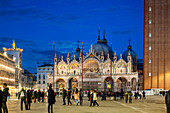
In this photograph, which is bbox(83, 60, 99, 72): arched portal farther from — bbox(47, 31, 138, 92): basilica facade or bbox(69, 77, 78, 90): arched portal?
bbox(69, 77, 78, 90): arched portal

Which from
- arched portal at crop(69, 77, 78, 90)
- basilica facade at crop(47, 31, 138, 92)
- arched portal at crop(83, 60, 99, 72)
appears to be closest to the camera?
basilica facade at crop(47, 31, 138, 92)

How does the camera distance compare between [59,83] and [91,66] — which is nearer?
[91,66]

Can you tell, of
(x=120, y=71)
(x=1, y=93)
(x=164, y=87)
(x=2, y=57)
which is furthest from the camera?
(x=120, y=71)

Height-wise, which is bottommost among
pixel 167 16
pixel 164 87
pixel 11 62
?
Answer: pixel 164 87

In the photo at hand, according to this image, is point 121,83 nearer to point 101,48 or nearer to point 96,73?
point 96,73

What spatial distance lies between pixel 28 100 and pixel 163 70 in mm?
52499

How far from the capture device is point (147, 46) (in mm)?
73812

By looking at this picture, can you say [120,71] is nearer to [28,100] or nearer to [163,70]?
[163,70]

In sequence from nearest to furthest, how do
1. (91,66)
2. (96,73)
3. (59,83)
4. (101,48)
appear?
1. (96,73)
2. (91,66)
3. (59,83)
4. (101,48)

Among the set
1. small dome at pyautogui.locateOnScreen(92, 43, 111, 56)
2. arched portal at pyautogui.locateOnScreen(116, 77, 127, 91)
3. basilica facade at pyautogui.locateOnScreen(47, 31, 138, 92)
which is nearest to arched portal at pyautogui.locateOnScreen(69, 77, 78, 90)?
basilica facade at pyautogui.locateOnScreen(47, 31, 138, 92)

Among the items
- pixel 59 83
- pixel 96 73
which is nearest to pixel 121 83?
pixel 96 73

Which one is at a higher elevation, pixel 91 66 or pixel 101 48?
pixel 101 48

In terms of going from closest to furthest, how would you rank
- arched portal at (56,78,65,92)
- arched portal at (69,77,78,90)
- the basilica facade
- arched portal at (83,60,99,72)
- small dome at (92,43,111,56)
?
the basilica facade, arched portal at (56,78,65,92), arched portal at (83,60,99,72), arched portal at (69,77,78,90), small dome at (92,43,111,56)

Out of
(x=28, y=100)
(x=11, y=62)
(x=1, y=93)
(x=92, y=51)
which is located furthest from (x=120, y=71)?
(x=1, y=93)
